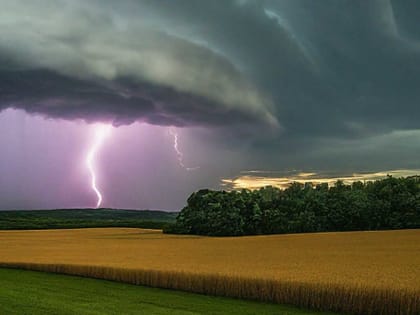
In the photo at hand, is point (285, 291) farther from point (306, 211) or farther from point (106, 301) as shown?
point (306, 211)

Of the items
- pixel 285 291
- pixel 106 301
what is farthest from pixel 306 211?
pixel 106 301

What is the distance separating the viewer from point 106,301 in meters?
20.4

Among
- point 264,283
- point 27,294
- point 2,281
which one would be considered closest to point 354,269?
point 264,283

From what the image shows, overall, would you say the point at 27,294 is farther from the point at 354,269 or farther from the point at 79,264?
the point at 354,269

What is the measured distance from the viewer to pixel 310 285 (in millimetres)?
19984

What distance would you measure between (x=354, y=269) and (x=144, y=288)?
9365 millimetres

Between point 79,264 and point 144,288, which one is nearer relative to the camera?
point 144,288

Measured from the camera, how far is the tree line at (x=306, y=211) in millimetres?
74812

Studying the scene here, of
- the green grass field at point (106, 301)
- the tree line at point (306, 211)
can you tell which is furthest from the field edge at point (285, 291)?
the tree line at point (306, 211)

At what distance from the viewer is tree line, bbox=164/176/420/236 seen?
7481 centimetres

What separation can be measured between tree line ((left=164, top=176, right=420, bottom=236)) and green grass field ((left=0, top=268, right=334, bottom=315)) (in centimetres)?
5321

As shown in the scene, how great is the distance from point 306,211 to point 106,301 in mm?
59783

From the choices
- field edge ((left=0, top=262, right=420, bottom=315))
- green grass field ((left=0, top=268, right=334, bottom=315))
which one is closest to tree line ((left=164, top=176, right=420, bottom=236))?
field edge ((left=0, top=262, right=420, bottom=315))

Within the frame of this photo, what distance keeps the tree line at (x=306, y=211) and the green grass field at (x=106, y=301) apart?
53214 mm
